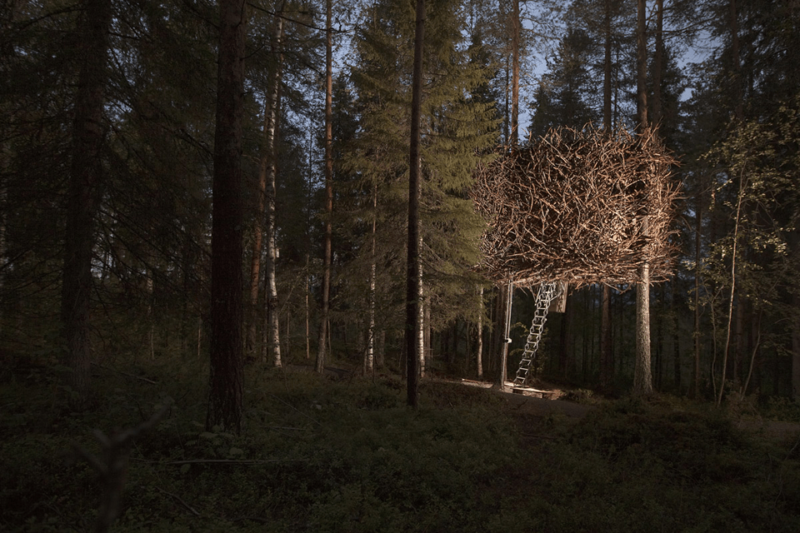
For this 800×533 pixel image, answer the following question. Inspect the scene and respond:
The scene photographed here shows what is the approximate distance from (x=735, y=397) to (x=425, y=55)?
1087 cm

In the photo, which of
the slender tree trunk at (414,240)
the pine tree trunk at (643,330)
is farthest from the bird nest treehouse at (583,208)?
the slender tree trunk at (414,240)

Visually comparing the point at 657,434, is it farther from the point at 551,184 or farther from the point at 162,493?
the point at 162,493

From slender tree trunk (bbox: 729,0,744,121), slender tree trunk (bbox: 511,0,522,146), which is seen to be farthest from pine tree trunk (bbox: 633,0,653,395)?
slender tree trunk (bbox: 729,0,744,121)

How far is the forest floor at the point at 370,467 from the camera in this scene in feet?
13.9

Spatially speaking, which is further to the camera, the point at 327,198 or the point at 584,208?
the point at 327,198

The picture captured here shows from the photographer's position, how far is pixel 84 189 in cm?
566

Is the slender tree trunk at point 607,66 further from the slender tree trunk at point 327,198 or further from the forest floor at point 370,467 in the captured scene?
the forest floor at point 370,467

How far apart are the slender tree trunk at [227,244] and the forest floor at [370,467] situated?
47 centimetres

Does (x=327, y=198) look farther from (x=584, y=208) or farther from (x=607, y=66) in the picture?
(x=607, y=66)

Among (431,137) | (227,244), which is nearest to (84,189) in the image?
(227,244)

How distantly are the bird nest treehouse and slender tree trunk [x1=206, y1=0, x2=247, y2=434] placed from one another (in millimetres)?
7095

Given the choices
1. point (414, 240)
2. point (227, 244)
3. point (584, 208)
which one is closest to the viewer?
point (227, 244)

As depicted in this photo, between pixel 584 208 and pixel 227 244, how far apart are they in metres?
7.69

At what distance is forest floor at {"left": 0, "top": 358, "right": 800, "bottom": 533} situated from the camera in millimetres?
4250
